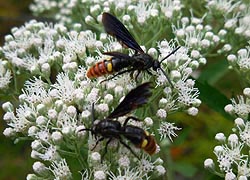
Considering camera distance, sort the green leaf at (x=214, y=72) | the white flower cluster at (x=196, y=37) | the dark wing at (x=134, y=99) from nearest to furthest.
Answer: the dark wing at (x=134, y=99) → the white flower cluster at (x=196, y=37) → the green leaf at (x=214, y=72)

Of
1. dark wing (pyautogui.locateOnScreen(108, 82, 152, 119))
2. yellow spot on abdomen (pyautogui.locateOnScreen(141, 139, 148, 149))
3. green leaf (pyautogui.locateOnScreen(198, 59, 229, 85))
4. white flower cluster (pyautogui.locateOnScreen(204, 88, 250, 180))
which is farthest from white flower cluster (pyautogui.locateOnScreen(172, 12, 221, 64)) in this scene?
yellow spot on abdomen (pyautogui.locateOnScreen(141, 139, 148, 149))

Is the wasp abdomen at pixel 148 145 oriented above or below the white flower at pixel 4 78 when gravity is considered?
below

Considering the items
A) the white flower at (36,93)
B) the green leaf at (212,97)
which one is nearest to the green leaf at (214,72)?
the green leaf at (212,97)

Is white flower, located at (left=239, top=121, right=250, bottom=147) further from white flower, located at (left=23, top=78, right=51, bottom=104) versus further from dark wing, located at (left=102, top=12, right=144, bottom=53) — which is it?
white flower, located at (left=23, top=78, right=51, bottom=104)

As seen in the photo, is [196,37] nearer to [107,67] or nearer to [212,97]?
[212,97]

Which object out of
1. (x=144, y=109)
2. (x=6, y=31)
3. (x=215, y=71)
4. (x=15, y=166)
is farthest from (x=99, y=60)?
(x=6, y=31)

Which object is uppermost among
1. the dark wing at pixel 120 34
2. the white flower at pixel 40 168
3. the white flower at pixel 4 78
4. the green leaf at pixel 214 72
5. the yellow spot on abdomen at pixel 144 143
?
the white flower at pixel 4 78

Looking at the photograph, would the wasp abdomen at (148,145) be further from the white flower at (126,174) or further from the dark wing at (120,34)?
the dark wing at (120,34)
